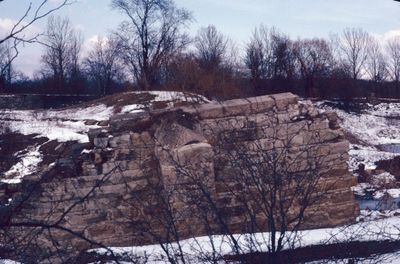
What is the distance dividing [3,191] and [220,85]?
14.0 m

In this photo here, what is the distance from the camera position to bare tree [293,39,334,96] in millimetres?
37500

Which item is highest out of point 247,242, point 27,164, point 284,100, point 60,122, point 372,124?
point 284,100

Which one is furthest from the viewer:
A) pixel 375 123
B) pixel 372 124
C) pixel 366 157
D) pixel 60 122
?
pixel 375 123

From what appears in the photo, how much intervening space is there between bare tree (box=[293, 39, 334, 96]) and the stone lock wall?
27192 millimetres

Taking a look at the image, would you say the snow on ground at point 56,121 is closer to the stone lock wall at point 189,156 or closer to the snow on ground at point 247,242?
the stone lock wall at point 189,156

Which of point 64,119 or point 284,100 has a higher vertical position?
point 284,100

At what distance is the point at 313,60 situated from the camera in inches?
1563

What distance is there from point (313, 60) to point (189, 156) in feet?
106

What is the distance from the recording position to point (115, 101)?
23438mm

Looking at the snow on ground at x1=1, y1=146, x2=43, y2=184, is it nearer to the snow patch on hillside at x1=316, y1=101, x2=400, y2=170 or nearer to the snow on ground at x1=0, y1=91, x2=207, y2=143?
the snow on ground at x1=0, y1=91, x2=207, y2=143

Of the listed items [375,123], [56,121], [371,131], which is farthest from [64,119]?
[375,123]

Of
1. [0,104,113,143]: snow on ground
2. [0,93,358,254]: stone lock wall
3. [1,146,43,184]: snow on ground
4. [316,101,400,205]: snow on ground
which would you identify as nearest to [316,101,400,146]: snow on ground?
[316,101,400,205]: snow on ground

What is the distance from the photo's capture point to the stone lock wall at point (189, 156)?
28.4ft

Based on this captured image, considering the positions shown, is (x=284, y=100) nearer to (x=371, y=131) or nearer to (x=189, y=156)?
(x=189, y=156)
